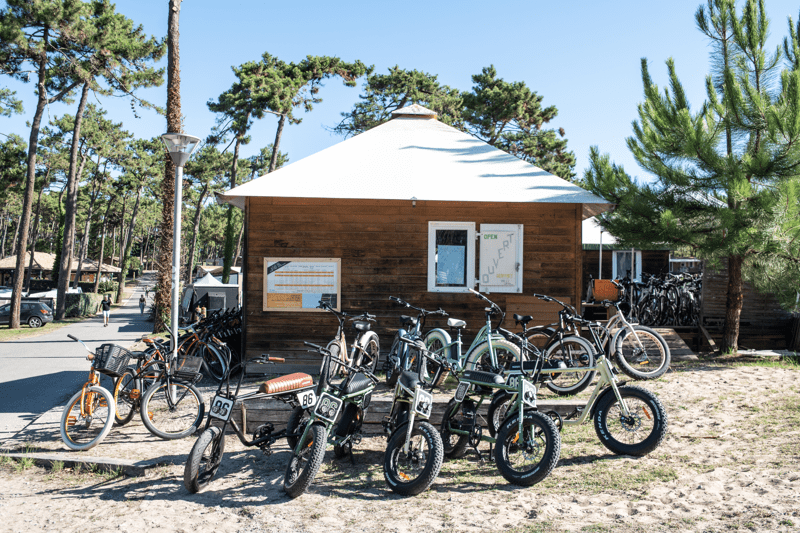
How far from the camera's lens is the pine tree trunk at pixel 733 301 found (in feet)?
34.4

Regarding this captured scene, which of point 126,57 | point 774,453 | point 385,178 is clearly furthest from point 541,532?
point 126,57

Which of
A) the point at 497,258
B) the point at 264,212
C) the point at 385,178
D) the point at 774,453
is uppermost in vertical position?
the point at 385,178

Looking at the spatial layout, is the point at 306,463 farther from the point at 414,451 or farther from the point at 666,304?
the point at 666,304

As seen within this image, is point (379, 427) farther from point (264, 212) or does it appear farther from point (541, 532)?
point (264, 212)

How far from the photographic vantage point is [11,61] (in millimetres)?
23734

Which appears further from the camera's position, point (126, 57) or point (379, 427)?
point (126, 57)

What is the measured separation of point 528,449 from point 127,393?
4509 mm

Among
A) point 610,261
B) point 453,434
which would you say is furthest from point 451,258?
point 610,261

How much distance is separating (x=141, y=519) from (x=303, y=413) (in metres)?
1.45

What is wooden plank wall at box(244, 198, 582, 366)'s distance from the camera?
9.48 meters

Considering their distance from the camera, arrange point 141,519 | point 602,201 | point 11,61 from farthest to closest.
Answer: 1. point 11,61
2. point 602,201
3. point 141,519

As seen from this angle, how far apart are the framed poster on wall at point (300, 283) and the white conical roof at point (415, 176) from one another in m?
1.19

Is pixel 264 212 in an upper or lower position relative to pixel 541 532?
upper

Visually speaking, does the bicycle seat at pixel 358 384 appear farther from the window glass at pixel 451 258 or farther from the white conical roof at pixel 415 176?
the window glass at pixel 451 258
